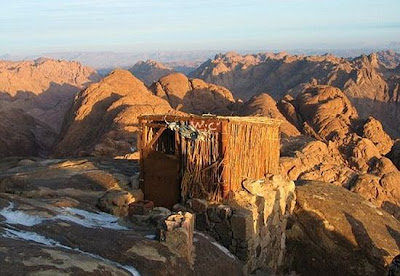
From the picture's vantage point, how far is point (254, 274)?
41.6ft

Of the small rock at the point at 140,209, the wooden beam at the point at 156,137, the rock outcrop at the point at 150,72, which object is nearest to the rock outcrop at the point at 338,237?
the wooden beam at the point at 156,137

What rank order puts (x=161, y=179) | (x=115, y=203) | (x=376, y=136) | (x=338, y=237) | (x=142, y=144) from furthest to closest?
1. (x=376, y=136)
2. (x=338, y=237)
3. (x=142, y=144)
4. (x=161, y=179)
5. (x=115, y=203)

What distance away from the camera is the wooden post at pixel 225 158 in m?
12.7

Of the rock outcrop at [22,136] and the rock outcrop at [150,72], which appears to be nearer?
the rock outcrop at [22,136]

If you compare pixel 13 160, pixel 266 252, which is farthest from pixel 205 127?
pixel 13 160

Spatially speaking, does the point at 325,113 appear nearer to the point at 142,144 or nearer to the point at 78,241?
the point at 142,144

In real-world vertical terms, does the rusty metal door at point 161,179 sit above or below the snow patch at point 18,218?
below

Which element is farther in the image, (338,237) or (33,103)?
(33,103)

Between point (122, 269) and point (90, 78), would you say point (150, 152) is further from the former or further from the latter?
point (90, 78)

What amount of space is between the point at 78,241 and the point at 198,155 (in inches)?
191

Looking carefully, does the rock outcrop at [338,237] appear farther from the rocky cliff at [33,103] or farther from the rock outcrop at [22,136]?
the rocky cliff at [33,103]

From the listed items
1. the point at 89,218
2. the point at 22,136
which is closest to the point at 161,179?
the point at 89,218

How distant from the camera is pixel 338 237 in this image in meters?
15.2

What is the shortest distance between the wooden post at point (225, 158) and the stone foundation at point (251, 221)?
1.02 feet
